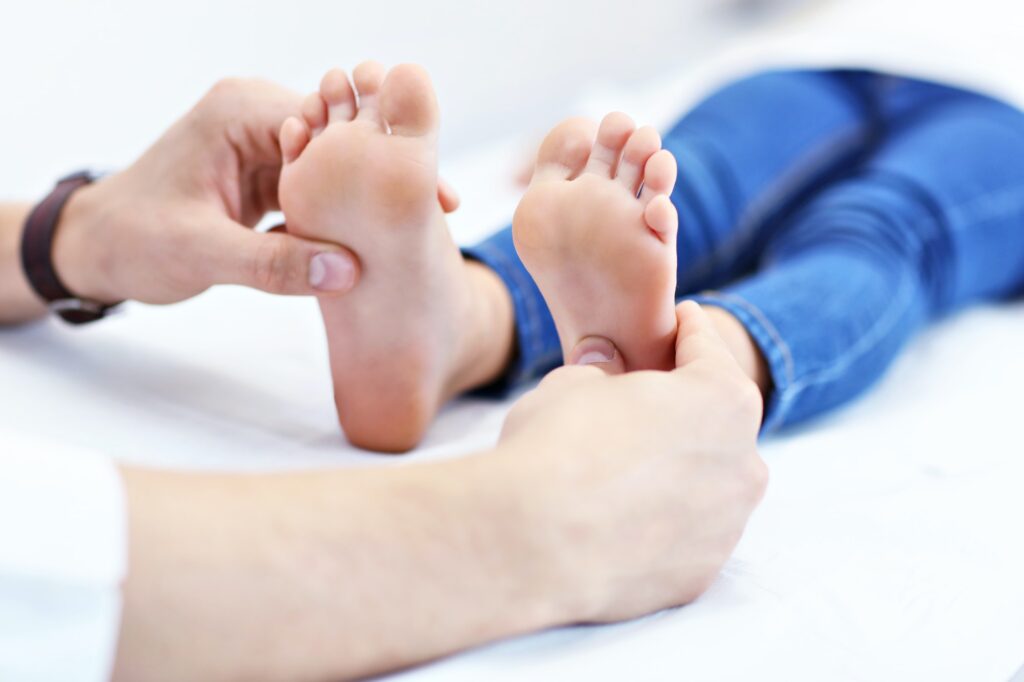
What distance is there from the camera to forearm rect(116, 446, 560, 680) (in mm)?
390

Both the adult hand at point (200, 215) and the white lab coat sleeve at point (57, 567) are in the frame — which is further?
the adult hand at point (200, 215)

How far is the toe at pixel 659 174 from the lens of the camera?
570 millimetres

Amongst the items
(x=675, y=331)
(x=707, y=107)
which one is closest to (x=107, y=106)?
(x=707, y=107)

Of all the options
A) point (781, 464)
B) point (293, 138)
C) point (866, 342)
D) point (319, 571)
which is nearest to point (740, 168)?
point (866, 342)

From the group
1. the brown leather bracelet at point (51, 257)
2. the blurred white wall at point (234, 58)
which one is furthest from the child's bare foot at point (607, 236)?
the blurred white wall at point (234, 58)

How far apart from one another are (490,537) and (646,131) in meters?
0.26

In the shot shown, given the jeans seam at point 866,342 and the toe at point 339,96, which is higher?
the toe at point 339,96

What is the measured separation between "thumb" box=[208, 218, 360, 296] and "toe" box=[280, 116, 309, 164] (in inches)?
2.1

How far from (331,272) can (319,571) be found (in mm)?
296

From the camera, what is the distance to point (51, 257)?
802 mm

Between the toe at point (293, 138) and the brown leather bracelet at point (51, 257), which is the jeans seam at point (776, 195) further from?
the brown leather bracelet at point (51, 257)

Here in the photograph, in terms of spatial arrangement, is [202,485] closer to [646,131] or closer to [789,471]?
[646,131]

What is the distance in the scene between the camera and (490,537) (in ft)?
1.41

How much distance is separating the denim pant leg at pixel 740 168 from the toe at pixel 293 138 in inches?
6.8
